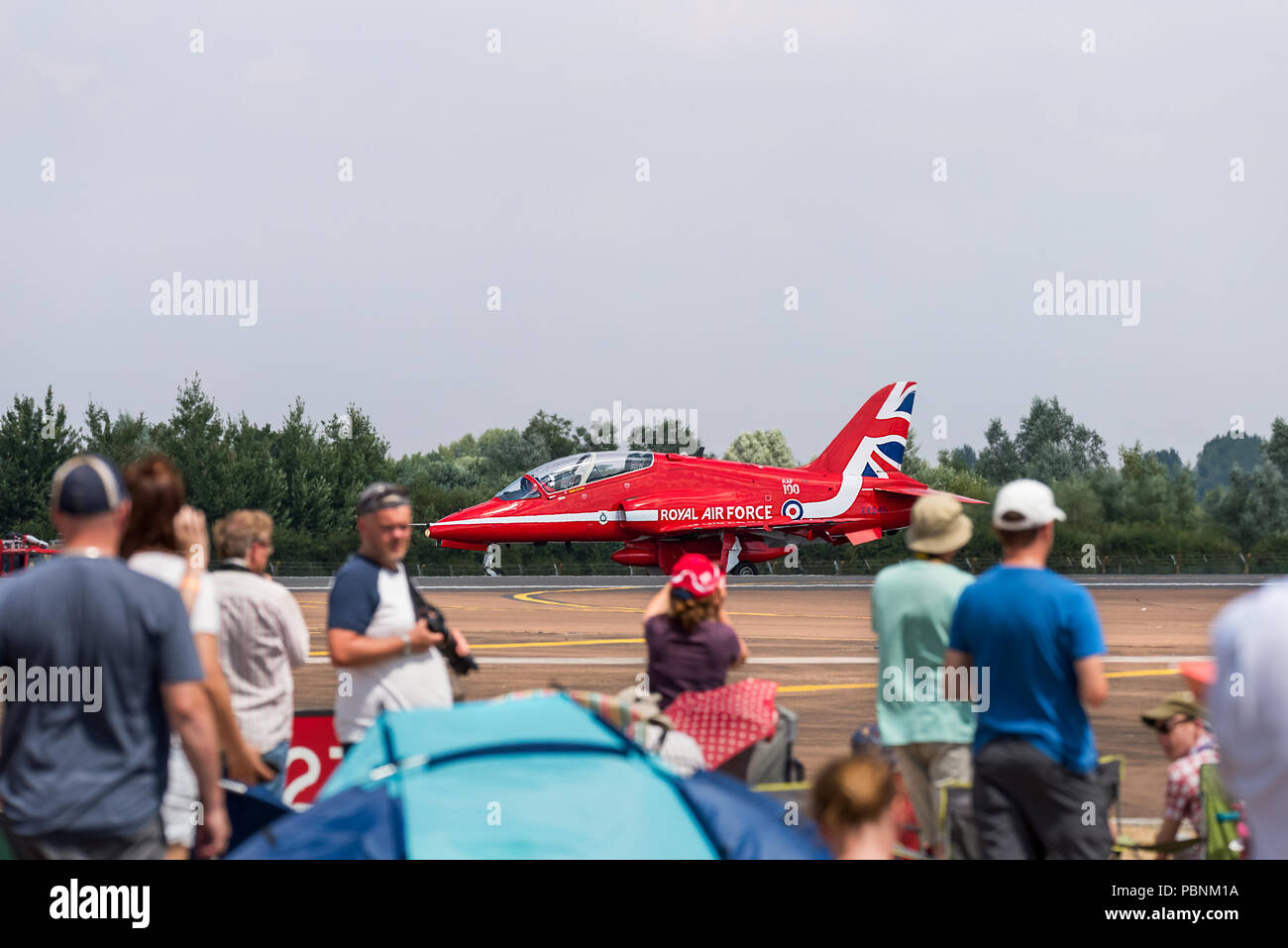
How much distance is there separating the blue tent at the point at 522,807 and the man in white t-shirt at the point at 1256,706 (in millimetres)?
1247

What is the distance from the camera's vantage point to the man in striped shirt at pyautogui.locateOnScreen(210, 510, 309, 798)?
5.45m

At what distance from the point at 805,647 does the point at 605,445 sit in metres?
52.0

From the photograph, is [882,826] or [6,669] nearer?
[882,826]

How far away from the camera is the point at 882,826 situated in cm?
325

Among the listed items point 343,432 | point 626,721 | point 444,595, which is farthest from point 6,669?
point 343,432

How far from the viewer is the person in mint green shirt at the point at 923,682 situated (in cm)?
527

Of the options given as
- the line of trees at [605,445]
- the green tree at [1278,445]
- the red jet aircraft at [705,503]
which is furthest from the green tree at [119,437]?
the green tree at [1278,445]

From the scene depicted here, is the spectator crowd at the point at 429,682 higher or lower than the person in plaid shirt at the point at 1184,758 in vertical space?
higher

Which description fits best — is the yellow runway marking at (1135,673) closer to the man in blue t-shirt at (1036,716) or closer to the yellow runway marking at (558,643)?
the yellow runway marking at (558,643)

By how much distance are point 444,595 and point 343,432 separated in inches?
1165

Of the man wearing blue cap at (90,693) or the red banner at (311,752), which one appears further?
the red banner at (311,752)

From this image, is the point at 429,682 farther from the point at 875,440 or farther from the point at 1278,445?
the point at 1278,445

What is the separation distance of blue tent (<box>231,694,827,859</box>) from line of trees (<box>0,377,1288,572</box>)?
34.5 metres
